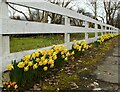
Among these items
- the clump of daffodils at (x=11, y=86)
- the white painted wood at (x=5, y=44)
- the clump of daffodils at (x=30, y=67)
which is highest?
the white painted wood at (x=5, y=44)

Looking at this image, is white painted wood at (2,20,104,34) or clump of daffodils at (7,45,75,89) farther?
white painted wood at (2,20,104,34)

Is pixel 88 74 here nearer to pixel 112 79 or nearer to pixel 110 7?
pixel 112 79

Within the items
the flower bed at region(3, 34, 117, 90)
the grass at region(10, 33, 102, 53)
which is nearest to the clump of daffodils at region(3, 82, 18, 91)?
the flower bed at region(3, 34, 117, 90)

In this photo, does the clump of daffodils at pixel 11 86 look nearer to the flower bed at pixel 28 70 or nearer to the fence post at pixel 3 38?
the flower bed at pixel 28 70

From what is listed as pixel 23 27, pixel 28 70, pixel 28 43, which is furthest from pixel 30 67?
pixel 28 43

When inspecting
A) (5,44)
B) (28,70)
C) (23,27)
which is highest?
(23,27)

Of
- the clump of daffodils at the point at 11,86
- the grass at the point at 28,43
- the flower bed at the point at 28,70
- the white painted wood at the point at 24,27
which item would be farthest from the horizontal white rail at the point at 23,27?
the grass at the point at 28,43

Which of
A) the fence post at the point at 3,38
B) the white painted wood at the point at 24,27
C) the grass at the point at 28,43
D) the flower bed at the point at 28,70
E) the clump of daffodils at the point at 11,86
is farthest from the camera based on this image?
the grass at the point at 28,43

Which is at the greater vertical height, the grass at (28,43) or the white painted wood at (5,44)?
the white painted wood at (5,44)

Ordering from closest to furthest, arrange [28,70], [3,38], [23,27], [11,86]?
[11,86] < [28,70] < [3,38] < [23,27]

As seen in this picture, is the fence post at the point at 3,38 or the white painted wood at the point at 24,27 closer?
the fence post at the point at 3,38

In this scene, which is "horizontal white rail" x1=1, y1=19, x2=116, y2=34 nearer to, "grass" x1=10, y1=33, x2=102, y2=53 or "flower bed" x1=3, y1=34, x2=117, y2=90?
"flower bed" x1=3, y1=34, x2=117, y2=90

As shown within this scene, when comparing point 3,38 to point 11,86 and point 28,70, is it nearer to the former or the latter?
point 28,70

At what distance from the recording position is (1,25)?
277 centimetres
